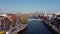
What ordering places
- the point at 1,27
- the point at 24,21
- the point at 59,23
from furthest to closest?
the point at 24,21 < the point at 59,23 < the point at 1,27

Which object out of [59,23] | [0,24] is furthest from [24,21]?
[0,24]

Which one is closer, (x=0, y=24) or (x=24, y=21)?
(x=0, y=24)

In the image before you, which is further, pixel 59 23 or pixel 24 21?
pixel 24 21

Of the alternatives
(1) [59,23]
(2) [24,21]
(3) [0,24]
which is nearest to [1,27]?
(3) [0,24]

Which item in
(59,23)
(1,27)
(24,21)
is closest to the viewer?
Result: (1,27)

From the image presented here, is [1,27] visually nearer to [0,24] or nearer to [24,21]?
[0,24]

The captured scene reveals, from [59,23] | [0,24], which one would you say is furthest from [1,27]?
→ [59,23]

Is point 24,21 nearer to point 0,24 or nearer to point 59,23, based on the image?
point 59,23

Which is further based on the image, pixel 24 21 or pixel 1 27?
pixel 24 21
